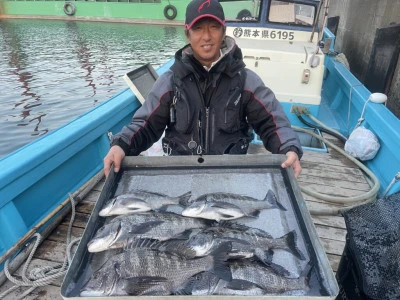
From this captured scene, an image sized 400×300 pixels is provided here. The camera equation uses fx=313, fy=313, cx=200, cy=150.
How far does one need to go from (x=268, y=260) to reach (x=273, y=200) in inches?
18.6

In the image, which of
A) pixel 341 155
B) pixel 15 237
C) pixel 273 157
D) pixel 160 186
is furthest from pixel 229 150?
pixel 341 155

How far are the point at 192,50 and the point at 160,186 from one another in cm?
120

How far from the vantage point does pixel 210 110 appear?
8.75 feet

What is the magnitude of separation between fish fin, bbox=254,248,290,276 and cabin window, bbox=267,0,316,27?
5.54 meters

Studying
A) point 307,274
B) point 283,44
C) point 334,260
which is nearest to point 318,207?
point 334,260

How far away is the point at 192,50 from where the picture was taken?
2.63 metres

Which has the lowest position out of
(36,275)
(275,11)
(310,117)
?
(36,275)

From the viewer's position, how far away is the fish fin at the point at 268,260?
4.91ft

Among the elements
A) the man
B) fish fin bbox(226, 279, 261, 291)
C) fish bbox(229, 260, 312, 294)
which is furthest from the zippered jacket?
fish fin bbox(226, 279, 261, 291)

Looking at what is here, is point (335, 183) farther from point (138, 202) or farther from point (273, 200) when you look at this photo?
point (138, 202)

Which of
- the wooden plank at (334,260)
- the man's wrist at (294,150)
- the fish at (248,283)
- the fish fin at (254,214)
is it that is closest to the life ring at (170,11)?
the man's wrist at (294,150)

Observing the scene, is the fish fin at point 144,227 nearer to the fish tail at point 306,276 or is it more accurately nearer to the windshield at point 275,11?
the fish tail at point 306,276

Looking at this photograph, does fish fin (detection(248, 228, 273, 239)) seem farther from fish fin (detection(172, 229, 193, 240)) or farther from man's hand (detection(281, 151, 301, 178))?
man's hand (detection(281, 151, 301, 178))

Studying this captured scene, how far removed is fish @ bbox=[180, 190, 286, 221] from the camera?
1856 millimetres
